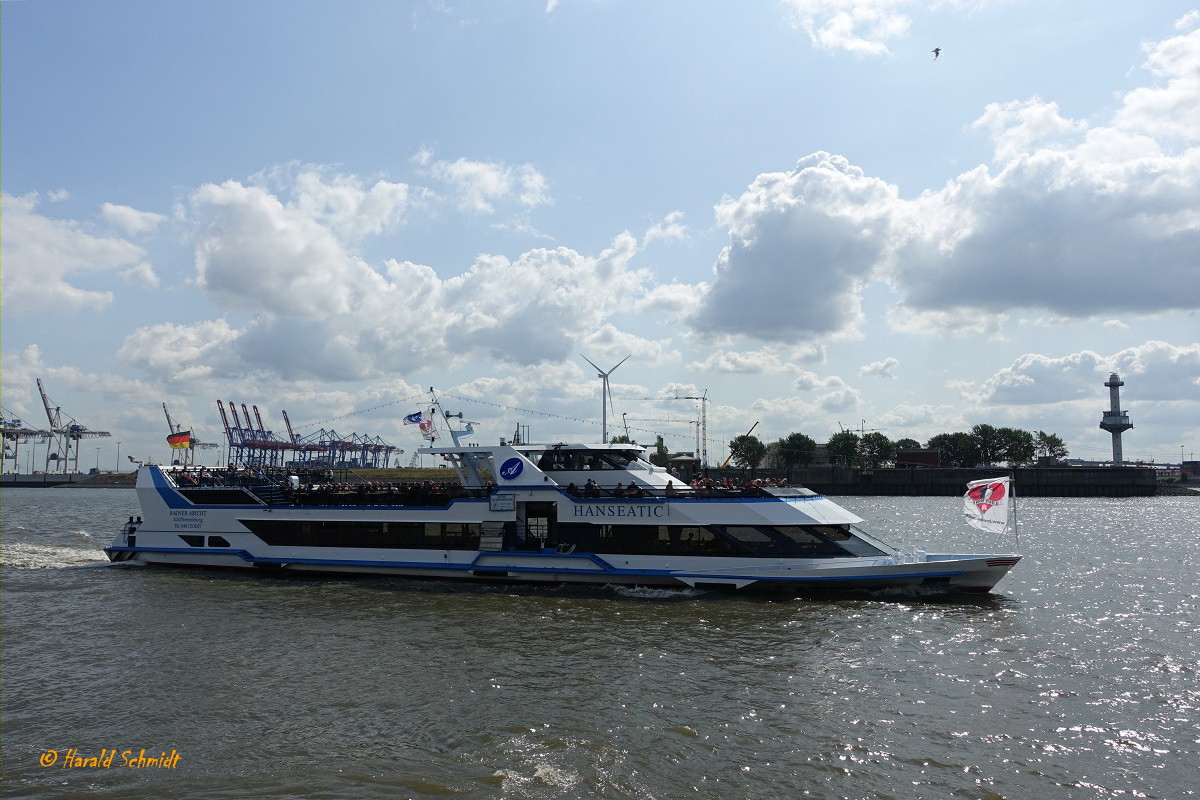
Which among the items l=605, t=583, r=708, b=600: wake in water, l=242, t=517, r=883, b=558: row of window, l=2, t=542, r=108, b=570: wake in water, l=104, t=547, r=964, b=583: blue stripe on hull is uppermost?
l=242, t=517, r=883, b=558: row of window

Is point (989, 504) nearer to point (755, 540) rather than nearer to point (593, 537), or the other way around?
point (755, 540)

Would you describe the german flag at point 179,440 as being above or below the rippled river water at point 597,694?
above

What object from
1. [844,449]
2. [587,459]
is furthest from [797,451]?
[587,459]

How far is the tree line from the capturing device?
130m

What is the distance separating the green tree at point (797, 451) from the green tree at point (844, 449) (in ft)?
12.1

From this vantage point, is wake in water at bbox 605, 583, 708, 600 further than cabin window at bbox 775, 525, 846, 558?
Yes

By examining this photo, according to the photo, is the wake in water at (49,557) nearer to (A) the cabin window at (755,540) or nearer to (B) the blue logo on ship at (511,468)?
(B) the blue logo on ship at (511,468)

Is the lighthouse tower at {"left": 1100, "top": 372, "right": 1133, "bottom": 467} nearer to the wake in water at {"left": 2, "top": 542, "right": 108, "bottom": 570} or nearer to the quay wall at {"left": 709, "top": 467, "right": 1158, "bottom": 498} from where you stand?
the quay wall at {"left": 709, "top": 467, "right": 1158, "bottom": 498}

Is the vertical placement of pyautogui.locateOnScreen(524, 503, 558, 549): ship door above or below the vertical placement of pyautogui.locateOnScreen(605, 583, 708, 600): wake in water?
above

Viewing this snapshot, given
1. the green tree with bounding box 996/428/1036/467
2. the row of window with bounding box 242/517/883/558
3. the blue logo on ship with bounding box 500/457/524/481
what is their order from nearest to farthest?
the row of window with bounding box 242/517/883/558
the blue logo on ship with bounding box 500/457/524/481
the green tree with bounding box 996/428/1036/467

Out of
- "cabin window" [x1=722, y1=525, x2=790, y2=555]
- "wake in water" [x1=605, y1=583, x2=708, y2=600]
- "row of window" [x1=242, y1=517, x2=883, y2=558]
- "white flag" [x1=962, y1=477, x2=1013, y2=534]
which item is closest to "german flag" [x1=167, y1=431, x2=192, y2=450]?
"row of window" [x1=242, y1=517, x2=883, y2=558]

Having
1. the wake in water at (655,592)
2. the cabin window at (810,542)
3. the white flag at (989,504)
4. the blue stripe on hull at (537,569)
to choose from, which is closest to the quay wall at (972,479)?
the blue stripe on hull at (537,569)

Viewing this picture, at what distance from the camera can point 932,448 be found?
13512cm

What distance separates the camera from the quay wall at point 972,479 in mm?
105875
